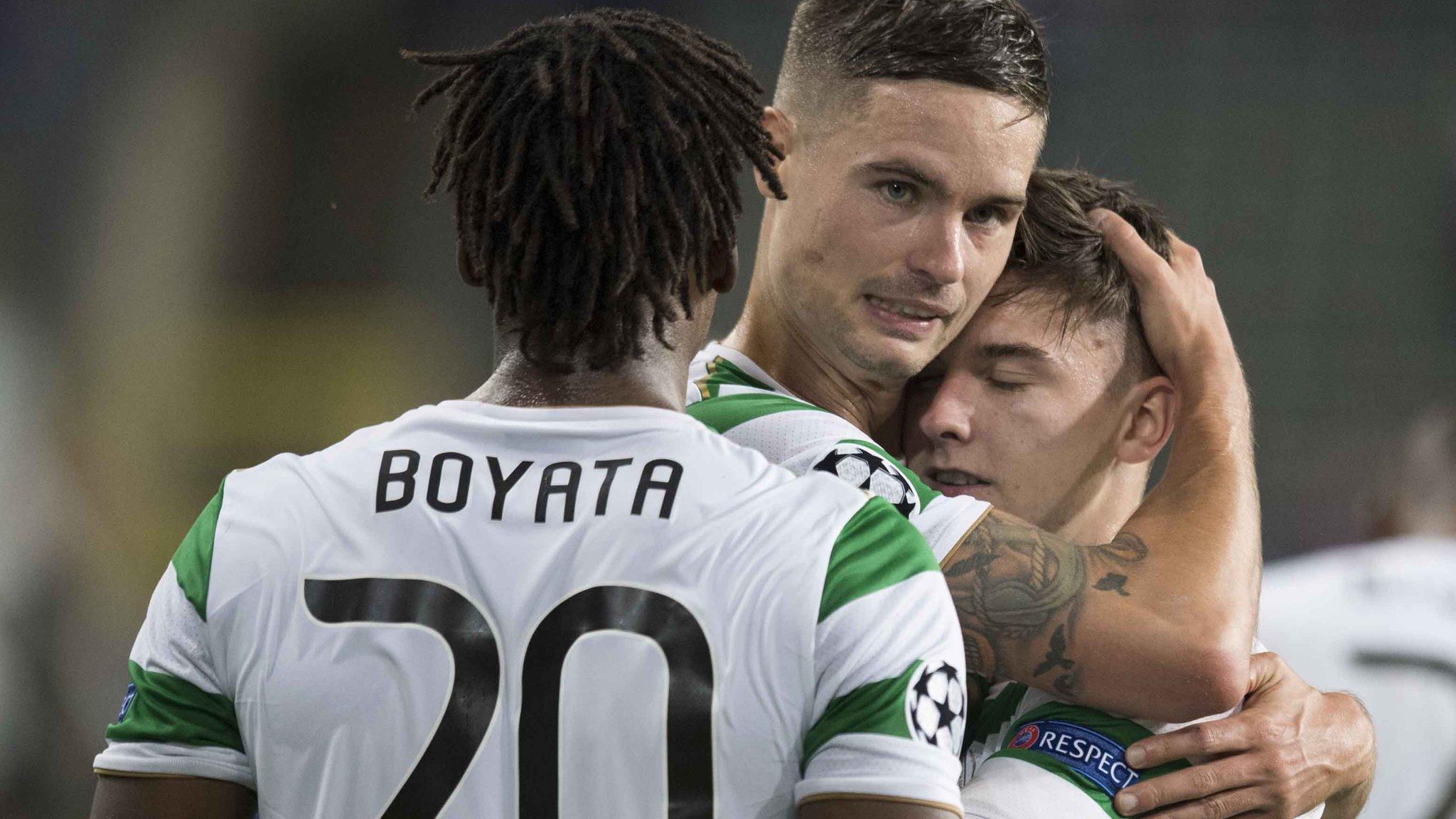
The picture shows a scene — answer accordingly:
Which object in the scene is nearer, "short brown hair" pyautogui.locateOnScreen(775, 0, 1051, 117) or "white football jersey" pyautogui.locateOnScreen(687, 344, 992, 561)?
"white football jersey" pyautogui.locateOnScreen(687, 344, 992, 561)

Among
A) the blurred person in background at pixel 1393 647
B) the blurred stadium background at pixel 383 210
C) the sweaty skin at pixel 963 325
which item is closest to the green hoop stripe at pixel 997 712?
the sweaty skin at pixel 963 325

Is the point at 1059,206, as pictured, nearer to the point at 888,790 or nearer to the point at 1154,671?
the point at 1154,671

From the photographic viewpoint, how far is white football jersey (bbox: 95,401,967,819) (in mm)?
1598

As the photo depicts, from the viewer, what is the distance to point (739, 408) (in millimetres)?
2475

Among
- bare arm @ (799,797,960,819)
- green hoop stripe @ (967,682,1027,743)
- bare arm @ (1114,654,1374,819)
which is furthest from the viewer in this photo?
green hoop stripe @ (967,682,1027,743)

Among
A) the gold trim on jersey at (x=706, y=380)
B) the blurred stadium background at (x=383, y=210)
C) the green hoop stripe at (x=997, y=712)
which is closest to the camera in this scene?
the green hoop stripe at (x=997, y=712)

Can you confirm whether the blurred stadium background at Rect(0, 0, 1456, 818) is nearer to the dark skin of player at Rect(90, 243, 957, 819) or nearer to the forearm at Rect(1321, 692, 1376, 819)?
the forearm at Rect(1321, 692, 1376, 819)

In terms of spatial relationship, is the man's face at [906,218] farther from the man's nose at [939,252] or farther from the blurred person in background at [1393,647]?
the blurred person in background at [1393,647]

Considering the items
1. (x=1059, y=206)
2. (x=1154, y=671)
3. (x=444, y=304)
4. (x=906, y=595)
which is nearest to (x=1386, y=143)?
(x=444, y=304)

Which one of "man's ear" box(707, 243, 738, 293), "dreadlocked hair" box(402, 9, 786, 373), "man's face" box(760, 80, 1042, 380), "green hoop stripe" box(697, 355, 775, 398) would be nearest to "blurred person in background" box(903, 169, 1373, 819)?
"man's face" box(760, 80, 1042, 380)

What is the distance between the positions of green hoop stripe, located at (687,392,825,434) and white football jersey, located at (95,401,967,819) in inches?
27.5

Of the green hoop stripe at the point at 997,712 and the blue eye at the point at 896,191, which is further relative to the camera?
the blue eye at the point at 896,191

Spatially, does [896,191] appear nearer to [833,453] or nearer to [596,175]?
[833,453]

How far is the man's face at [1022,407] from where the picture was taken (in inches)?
116
